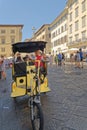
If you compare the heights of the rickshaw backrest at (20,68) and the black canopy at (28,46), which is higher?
the black canopy at (28,46)

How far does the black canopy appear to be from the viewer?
333 inches

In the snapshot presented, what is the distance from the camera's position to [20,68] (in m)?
8.01

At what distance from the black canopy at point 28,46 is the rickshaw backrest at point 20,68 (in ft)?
2.81

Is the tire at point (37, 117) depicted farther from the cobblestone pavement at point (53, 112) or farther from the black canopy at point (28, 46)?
the black canopy at point (28, 46)

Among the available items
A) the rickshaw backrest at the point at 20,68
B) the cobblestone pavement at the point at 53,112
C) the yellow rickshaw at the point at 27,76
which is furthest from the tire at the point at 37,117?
the rickshaw backrest at the point at 20,68

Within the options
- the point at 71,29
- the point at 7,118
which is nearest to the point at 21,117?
the point at 7,118

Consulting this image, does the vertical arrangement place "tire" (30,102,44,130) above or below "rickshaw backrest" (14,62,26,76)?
below

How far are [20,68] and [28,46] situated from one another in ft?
→ 3.50

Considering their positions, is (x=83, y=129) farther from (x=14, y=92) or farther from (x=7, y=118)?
(x=14, y=92)

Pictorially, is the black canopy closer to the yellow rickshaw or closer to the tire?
the yellow rickshaw

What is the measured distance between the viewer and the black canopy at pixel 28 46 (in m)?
8.46

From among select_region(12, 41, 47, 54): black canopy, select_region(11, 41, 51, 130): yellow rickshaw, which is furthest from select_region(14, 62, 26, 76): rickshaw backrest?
select_region(12, 41, 47, 54): black canopy

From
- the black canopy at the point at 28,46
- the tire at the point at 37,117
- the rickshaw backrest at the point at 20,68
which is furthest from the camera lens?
the black canopy at the point at 28,46

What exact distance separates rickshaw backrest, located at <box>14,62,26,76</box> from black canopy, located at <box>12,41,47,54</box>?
2.81 ft
